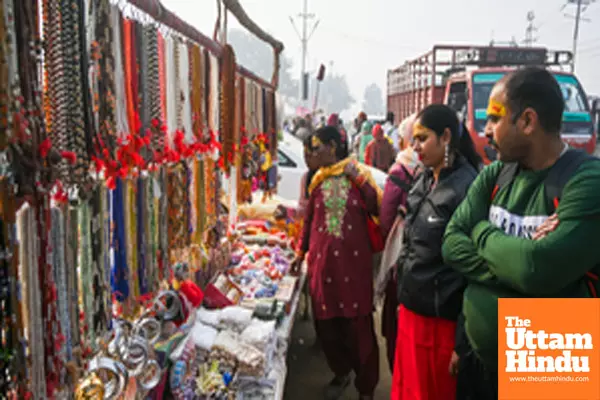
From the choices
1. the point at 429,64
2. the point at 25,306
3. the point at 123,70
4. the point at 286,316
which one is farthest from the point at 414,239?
the point at 429,64

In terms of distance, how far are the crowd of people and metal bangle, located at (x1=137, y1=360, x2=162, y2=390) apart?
46.3 inches

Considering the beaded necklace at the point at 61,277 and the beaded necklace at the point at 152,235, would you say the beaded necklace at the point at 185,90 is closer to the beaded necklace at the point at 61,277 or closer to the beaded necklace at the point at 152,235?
the beaded necklace at the point at 152,235

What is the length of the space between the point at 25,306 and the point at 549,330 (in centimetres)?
161

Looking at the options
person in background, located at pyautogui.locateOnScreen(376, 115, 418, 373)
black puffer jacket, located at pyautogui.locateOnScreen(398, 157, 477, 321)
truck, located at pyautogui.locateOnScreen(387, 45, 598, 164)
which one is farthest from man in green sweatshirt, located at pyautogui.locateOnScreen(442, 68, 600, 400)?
truck, located at pyautogui.locateOnScreen(387, 45, 598, 164)

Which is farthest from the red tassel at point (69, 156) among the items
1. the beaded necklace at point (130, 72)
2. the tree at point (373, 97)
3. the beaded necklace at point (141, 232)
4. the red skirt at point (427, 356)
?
the tree at point (373, 97)

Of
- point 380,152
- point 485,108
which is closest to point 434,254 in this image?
point 380,152

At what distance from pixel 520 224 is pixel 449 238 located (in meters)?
0.33

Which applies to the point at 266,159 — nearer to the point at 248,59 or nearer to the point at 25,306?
the point at 25,306

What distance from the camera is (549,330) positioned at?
1762mm

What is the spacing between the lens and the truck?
30.7ft

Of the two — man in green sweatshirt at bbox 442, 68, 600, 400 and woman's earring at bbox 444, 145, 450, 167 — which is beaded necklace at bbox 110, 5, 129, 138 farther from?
woman's earring at bbox 444, 145, 450, 167

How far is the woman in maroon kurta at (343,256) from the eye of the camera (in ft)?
11.1

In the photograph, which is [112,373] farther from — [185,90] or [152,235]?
[185,90]

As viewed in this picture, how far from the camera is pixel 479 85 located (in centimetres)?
948
